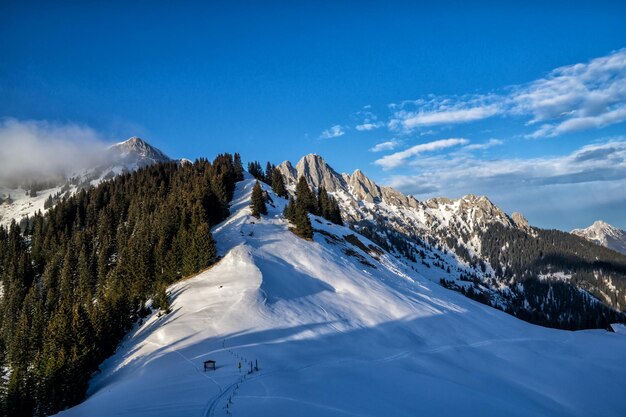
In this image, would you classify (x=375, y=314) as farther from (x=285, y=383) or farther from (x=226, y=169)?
(x=226, y=169)

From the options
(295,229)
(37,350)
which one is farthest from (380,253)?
(37,350)

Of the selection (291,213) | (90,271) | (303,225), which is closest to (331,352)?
(303,225)

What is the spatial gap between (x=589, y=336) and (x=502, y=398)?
60.9 meters

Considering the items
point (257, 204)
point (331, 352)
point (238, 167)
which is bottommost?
point (331, 352)

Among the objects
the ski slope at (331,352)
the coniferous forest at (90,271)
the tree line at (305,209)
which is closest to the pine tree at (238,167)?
the coniferous forest at (90,271)

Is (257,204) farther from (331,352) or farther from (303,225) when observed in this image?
(331,352)

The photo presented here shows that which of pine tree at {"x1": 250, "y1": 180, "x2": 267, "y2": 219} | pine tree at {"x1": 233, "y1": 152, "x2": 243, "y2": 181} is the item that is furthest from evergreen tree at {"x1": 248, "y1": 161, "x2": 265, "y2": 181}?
pine tree at {"x1": 250, "y1": 180, "x2": 267, "y2": 219}

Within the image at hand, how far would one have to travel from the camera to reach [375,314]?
5962 centimetres

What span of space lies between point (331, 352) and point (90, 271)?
60.4 m

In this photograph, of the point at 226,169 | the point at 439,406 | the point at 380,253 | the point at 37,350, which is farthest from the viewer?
the point at 226,169

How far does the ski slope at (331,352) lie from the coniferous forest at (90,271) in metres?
3.21

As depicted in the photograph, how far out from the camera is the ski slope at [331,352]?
2677 centimetres

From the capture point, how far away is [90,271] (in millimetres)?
81562

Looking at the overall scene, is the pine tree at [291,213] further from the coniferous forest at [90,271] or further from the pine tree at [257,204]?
the coniferous forest at [90,271]
